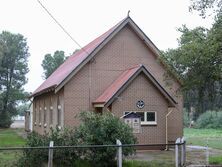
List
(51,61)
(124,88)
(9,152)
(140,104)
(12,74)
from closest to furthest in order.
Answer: (9,152) → (124,88) → (140,104) → (12,74) → (51,61)

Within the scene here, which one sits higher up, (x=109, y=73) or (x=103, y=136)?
(x=109, y=73)

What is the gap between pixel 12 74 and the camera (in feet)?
247

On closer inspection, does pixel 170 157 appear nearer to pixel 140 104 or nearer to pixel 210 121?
pixel 140 104

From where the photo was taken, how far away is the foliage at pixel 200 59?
635 inches

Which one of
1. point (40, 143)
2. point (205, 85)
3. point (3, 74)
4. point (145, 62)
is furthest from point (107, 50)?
point (3, 74)

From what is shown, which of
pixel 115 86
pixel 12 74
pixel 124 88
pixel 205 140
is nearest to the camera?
pixel 124 88

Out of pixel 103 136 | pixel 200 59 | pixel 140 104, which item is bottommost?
pixel 103 136

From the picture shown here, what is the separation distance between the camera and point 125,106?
81.9 ft

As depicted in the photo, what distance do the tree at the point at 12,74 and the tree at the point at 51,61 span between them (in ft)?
46.0

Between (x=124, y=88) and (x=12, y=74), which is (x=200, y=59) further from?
(x=12, y=74)

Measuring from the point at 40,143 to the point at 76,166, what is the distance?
203cm

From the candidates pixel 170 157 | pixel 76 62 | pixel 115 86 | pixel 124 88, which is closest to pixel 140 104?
pixel 124 88

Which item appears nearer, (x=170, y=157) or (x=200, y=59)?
(x=200, y=59)

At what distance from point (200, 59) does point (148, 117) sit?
378 inches
